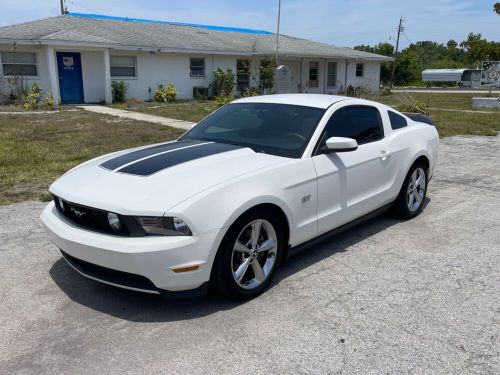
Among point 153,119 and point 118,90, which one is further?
point 118,90

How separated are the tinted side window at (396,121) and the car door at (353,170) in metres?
0.27

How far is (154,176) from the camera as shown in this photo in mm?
3547

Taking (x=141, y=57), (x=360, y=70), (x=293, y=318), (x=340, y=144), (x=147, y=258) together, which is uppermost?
(x=141, y=57)

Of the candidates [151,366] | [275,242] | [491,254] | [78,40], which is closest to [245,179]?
[275,242]

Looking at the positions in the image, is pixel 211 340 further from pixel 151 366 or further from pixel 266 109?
pixel 266 109

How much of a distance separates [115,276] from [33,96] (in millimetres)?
17460

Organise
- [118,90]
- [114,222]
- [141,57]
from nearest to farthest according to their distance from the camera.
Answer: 1. [114,222]
2. [118,90]
3. [141,57]

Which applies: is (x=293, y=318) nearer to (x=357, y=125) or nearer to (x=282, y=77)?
(x=357, y=125)

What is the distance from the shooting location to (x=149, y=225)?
3176mm

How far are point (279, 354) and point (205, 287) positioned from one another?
0.70 m

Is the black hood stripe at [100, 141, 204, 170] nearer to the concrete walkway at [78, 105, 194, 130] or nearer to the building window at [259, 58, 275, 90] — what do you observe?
the concrete walkway at [78, 105, 194, 130]

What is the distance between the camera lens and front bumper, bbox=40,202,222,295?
122 inches

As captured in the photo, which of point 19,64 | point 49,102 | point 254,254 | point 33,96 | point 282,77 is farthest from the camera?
point 282,77

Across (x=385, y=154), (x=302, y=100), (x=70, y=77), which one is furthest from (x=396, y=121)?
(x=70, y=77)
